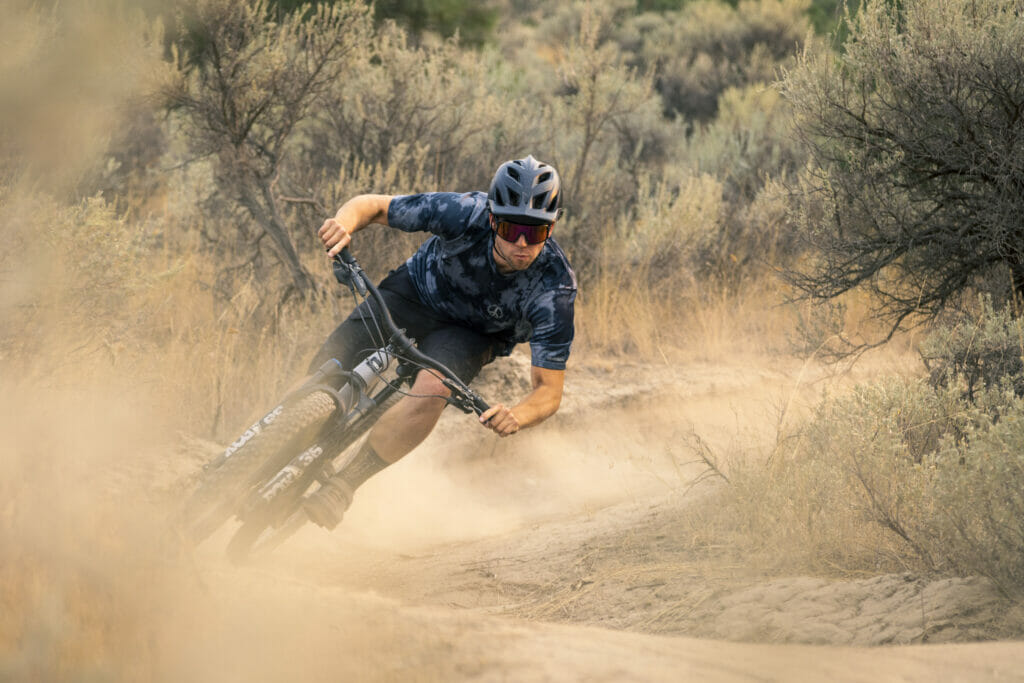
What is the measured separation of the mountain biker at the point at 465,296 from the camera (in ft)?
14.4

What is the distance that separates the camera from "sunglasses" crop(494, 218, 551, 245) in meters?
4.38

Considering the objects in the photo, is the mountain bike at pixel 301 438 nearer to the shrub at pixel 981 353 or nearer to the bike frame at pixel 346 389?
the bike frame at pixel 346 389

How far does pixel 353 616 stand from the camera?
10.9ft

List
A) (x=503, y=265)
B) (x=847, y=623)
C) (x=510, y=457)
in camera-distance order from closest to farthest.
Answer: (x=847, y=623) → (x=503, y=265) → (x=510, y=457)

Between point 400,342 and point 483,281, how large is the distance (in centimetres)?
Result: 63

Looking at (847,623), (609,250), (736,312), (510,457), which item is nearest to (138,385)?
(510,457)

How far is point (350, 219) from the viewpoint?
4.55 meters

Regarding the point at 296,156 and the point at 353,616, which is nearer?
the point at 353,616

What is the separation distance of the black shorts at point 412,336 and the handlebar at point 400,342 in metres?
0.16

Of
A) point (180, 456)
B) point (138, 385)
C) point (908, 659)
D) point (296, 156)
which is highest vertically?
point (296, 156)

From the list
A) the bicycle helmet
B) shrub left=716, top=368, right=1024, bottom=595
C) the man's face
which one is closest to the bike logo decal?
the man's face

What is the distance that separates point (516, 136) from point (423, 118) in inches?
49.7

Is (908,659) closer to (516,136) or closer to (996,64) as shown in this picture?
(996,64)

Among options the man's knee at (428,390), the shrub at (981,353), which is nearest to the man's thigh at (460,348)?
the man's knee at (428,390)
